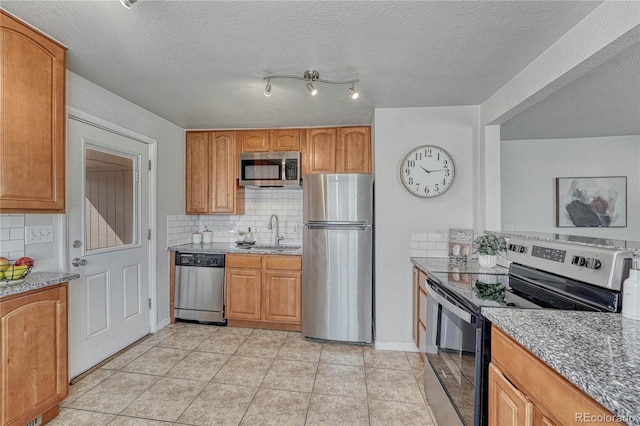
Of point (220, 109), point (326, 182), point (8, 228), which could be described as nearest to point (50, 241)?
point (8, 228)

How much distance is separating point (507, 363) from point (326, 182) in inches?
82.3

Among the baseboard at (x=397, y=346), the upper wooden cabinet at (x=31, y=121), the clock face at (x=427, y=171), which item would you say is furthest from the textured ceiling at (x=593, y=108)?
the upper wooden cabinet at (x=31, y=121)

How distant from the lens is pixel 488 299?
1429 mm

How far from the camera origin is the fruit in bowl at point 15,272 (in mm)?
1587

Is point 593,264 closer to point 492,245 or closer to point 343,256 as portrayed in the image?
point 492,245

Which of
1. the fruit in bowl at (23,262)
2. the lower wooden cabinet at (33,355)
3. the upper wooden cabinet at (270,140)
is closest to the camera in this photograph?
the lower wooden cabinet at (33,355)

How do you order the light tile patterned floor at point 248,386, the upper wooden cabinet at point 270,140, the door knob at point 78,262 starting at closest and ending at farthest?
the light tile patterned floor at point 248,386 < the door knob at point 78,262 < the upper wooden cabinet at point 270,140

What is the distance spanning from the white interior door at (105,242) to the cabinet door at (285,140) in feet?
4.49

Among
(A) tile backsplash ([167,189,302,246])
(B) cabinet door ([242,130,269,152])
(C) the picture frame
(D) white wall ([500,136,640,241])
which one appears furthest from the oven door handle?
(C) the picture frame

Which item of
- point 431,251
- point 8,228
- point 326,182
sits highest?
point 326,182

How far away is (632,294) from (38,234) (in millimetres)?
3111

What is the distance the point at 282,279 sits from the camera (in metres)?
3.21

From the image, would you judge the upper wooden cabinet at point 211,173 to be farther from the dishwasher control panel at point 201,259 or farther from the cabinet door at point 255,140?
the dishwasher control panel at point 201,259

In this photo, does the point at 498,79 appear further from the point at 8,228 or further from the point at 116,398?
the point at 116,398
